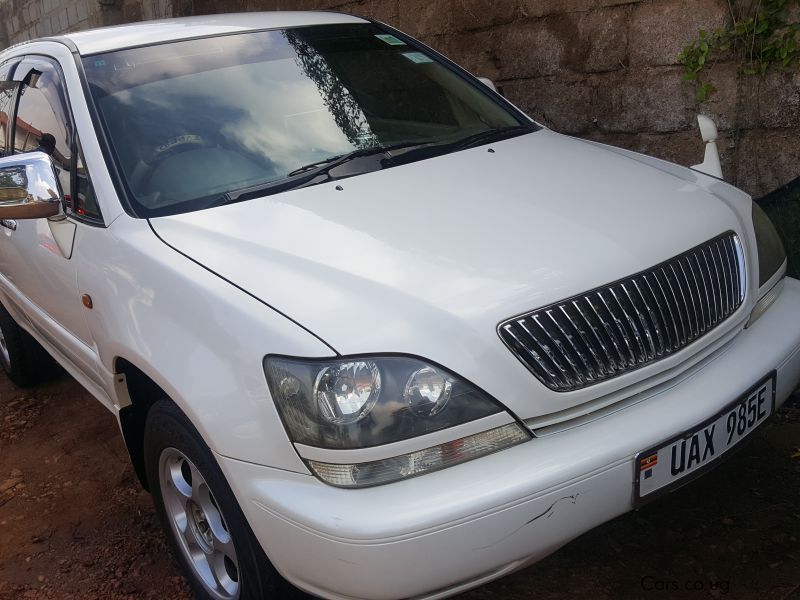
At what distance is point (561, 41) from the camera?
15.5 feet

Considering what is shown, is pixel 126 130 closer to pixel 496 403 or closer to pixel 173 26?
pixel 173 26

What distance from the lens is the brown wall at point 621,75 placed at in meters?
3.93

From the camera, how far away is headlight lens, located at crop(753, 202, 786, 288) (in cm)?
250

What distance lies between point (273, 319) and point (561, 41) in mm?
3416

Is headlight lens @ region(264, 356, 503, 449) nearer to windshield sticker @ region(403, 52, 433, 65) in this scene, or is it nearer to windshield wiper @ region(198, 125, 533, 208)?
windshield wiper @ region(198, 125, 533, 208)

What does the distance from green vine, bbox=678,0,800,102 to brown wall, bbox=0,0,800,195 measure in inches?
2.1

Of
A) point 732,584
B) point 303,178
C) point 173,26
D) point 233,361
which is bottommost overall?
point 732,584

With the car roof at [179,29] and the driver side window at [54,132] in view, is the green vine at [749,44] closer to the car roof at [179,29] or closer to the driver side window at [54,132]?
Result: the car roof at [179,29]

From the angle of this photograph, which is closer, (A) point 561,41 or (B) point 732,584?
(B) point 732,584

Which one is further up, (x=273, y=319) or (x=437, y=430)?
Result: (x=273, y=319)

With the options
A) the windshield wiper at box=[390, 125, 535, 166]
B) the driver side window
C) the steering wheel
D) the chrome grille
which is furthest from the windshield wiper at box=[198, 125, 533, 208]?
the chrome grille

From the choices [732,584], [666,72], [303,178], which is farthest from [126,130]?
[666,72]

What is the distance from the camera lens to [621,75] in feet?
14.7

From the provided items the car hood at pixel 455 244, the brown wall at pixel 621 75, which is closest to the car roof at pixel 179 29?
the car hood at pixel 455 244
